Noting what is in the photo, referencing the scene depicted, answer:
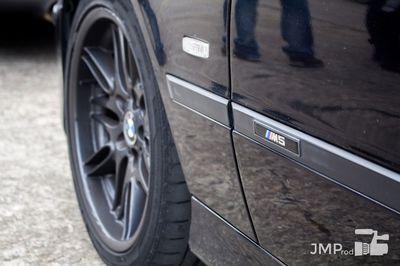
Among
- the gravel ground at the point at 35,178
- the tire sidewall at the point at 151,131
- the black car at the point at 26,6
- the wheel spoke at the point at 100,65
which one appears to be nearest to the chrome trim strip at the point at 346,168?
Result: the tire sidewall at the point at 151,131

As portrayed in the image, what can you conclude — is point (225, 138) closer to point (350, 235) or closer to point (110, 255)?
point (350, 235)

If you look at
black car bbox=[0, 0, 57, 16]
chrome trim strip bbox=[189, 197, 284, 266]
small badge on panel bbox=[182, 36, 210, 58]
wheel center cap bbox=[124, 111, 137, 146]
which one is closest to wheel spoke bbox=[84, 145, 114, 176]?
wheel center cap bbox=[124, 111, 137, 146]

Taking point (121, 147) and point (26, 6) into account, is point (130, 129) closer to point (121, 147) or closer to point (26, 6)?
point (121, 147)

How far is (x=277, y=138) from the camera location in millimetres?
1799

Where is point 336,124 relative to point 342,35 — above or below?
below

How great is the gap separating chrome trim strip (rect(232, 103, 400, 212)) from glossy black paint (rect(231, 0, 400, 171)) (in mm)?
17

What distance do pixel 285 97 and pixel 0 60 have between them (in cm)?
540

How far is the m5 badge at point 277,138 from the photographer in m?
1.74

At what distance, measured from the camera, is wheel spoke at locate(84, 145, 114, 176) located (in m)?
3.13

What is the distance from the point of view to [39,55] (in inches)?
275

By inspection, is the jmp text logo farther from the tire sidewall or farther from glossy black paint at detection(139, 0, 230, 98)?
the tire sidewall

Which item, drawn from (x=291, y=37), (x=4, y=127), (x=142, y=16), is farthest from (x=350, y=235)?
(x=4, y=127)

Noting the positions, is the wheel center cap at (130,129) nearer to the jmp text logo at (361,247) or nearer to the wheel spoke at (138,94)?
the wheel spoke at (138,94)

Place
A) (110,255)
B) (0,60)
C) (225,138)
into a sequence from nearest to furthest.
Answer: (225,138) < (110,255) < (0,60)
